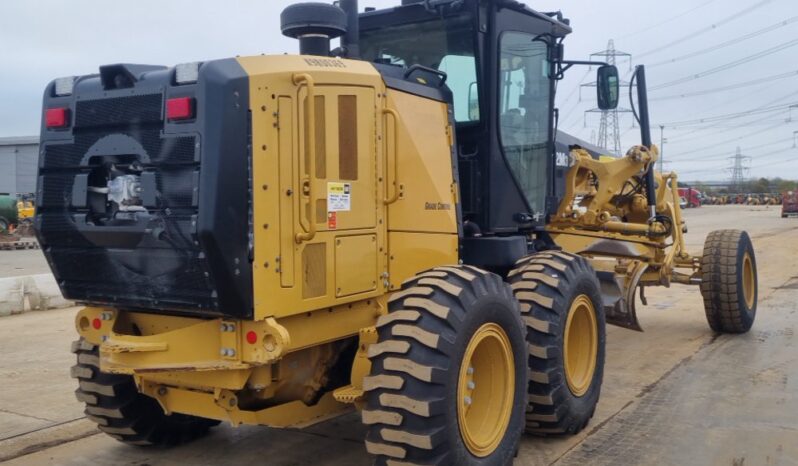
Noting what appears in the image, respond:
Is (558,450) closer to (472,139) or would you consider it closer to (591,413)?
(591,413)

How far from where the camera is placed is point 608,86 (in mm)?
6996

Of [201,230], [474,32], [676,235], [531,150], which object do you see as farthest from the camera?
[676,235]

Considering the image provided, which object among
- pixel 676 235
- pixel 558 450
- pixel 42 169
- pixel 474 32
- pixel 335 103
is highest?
pixel 474 32

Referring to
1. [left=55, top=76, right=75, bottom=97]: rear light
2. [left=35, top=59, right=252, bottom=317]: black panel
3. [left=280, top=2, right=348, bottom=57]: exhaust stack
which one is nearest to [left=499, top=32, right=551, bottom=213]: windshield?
[left=280, top=2, right=348, bottom=57]: exhaust stack

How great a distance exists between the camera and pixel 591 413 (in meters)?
5.56

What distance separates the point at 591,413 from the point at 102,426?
3.44 meters

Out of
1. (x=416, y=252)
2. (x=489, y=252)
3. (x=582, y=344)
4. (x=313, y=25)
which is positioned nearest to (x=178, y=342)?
(x=416, y=252)

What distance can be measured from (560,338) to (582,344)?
0.81m

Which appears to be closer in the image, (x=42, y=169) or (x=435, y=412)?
(x=435, y=412)

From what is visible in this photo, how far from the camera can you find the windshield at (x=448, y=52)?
552 centimetres

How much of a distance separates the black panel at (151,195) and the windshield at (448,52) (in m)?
2.14

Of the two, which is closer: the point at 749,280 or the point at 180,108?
the point at 180,108

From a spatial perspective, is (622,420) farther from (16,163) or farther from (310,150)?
(16,163)

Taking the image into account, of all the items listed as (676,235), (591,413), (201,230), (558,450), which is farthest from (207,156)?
(676,235)
